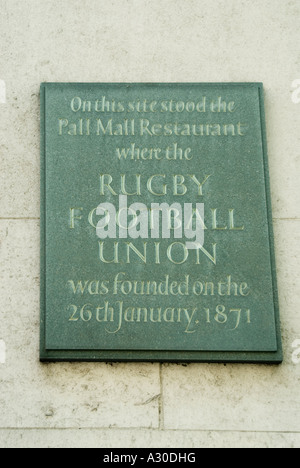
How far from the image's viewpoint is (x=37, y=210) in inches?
169

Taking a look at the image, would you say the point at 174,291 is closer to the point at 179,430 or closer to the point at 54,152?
the point at 179,430

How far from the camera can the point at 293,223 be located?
169 inches

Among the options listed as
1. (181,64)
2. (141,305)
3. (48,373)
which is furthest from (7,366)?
(181,64)

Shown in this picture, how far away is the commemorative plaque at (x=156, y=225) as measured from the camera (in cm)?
398

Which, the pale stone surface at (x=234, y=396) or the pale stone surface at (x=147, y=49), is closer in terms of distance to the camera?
the pale stone surface at (x=234, y=396)

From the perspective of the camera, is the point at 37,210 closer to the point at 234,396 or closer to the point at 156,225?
the point at 156,225

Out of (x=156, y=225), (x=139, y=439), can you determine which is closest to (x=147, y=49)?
(x=156, y=225)

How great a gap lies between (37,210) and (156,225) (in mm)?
846

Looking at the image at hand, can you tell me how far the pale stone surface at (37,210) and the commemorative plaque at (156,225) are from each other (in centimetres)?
15

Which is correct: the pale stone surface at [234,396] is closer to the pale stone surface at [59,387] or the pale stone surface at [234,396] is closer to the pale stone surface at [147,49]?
the pale stone surface at [59,387]

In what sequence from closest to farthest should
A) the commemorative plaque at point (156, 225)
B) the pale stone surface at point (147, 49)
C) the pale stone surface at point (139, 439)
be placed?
the pale stone surface at point (139, 439) < the commemorative plaque at point (156, 225) < the pale stone surface at point (147, 49)

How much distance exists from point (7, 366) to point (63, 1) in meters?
2.75

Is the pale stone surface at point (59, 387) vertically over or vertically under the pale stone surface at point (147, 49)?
under

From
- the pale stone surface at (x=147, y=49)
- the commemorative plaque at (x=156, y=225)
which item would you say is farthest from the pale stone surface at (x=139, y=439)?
the pale stone surface at (x=147, y=49)
